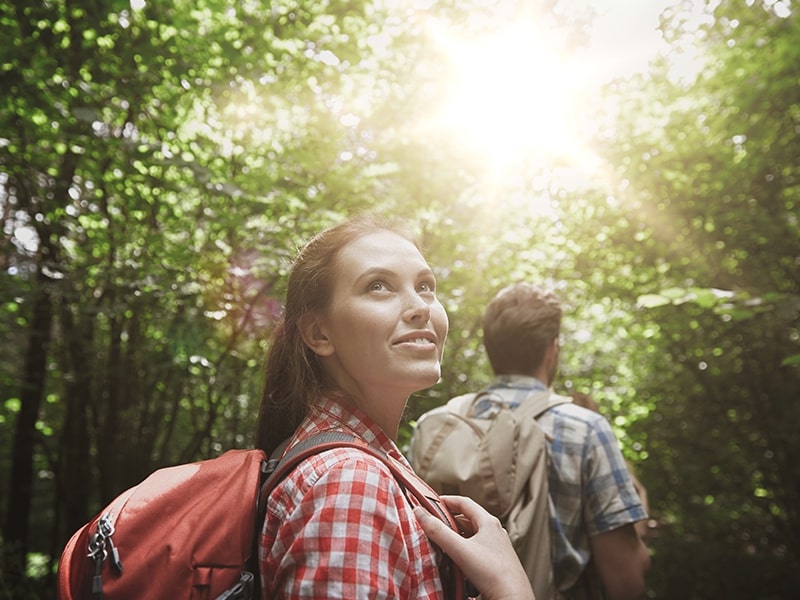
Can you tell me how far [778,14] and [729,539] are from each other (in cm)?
463

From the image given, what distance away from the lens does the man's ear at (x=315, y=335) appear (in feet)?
4.48

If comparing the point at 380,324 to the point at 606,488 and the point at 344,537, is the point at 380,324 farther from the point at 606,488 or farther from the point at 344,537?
the point at 606,488

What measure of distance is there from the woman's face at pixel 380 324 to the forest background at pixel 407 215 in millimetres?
1566

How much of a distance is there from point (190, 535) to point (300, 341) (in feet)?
1.77

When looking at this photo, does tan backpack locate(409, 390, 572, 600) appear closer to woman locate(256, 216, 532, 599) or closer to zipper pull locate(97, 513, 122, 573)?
woman locate(256, 216, 532, 599)

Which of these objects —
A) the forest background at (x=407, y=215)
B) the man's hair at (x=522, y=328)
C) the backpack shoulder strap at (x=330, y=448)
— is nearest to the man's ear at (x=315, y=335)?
the backpack shoulder strap at (x=330, y=448)

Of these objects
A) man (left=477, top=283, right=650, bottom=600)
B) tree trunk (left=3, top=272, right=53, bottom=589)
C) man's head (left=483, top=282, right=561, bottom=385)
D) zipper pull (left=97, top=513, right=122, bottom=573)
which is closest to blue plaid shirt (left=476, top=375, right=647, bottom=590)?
man (left=477, top=283, right=650, bottom=600)

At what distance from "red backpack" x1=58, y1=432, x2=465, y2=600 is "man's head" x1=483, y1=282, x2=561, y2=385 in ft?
4.36

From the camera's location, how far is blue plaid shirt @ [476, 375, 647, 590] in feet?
6.72

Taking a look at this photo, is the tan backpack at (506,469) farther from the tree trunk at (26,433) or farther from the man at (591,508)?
the tree trunk at (26,433)

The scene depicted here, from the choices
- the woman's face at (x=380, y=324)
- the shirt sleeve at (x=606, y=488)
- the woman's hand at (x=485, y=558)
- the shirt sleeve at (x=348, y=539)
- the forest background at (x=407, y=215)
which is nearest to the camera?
the shirt sleeve at (x=348, y=539)

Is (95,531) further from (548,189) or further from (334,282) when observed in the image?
(548,189)

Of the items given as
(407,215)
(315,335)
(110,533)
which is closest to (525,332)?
(315,335)

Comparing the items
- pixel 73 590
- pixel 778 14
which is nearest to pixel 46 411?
pixel 73 590
